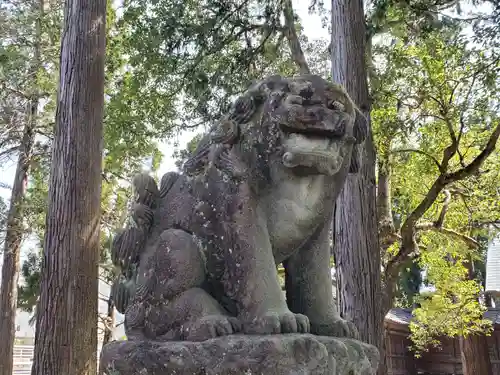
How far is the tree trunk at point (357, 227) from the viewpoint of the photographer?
5137 millimetres

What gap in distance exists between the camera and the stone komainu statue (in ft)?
5.60

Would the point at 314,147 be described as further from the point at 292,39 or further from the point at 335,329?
the point at 292,39

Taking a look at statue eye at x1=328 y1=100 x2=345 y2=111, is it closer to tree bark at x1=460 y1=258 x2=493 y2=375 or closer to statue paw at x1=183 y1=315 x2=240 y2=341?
statue paw at x1=183 y1=315 x2=240 y2=341

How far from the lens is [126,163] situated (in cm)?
971

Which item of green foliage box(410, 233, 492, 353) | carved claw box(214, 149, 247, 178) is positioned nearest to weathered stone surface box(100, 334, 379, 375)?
carved claw box(214, 149, 247, 178)

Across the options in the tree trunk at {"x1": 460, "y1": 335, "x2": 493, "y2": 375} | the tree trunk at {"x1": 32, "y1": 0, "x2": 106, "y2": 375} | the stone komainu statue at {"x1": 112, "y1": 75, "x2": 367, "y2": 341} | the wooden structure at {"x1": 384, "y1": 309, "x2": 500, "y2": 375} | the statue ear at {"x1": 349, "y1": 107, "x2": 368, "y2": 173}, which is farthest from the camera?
the wooden structure at {"x1": 384, "y1": 309, "x2": 500, "y2": 375}

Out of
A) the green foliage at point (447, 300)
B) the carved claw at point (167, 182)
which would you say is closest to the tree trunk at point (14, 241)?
the green foliage at point (447, 300)

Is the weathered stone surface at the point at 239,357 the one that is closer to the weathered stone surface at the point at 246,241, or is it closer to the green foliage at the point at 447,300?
the weathered stone surface at the point at 246,241

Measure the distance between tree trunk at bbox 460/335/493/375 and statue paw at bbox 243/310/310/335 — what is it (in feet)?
39.2

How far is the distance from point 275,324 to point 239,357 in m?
0.16

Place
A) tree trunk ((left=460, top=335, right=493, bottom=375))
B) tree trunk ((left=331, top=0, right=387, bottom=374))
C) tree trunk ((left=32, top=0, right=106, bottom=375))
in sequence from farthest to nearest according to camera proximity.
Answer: tree trunk ((left=460, top=335, right=493, bottom=375)), tree trunk ((left=331, top=0, right=387, bottom=374)), tree trunk ((left=32, top=0, right=106, bottom=375))

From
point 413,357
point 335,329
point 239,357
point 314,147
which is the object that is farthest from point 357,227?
point 413,357

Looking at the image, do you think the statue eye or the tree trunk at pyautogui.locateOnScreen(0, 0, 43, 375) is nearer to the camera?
the statue eye

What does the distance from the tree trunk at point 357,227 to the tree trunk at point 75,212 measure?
2565mm
